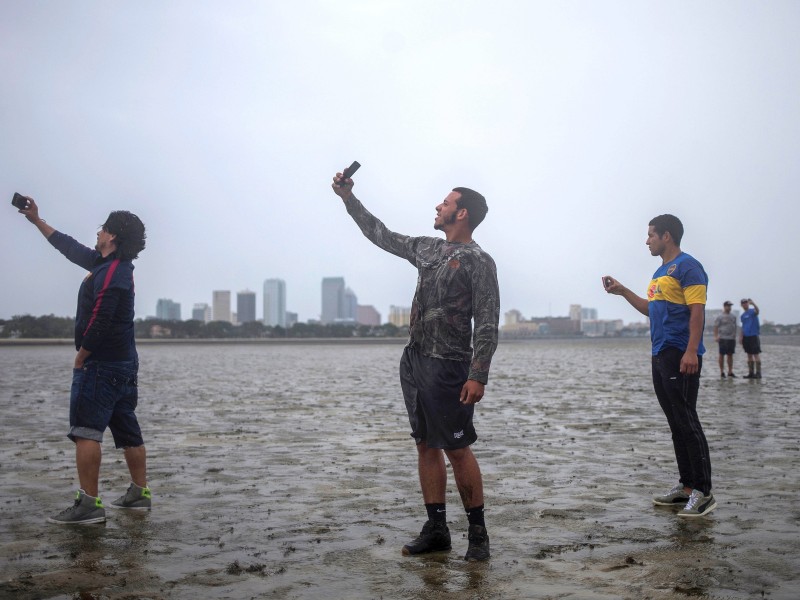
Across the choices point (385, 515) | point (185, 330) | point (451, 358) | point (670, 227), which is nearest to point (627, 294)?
point (670, 227)

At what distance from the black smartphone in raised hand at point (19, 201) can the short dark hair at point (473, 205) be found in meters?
3.12

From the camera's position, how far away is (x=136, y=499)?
6234mm

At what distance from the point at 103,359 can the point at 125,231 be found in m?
0.91

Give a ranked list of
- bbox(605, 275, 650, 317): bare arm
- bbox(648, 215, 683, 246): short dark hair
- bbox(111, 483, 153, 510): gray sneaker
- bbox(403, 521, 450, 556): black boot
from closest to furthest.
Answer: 1. bbox(403, 521, 450, 556): black boot
2. bbox(111, 483, 153, 510): gray sneaker
3. bbox(648, 215, 683, 246): short dark hair
4. bbox(605, 275, 650, 317): bare arm

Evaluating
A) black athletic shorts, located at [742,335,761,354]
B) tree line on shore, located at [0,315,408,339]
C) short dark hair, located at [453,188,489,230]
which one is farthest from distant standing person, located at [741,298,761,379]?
tree line on shore, located at [0,315,408,339]

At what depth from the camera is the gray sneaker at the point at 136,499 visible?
622 cm

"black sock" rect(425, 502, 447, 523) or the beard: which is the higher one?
the beard

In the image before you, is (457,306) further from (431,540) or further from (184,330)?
(184,330)

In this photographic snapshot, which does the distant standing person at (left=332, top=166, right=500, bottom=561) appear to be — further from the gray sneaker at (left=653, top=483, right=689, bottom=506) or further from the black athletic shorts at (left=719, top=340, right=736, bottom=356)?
the black athletic shorts at (left=719, top=340, right=736, bottom=356)

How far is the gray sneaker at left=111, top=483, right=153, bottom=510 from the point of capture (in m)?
6.22

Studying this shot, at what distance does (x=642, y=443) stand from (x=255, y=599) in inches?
252

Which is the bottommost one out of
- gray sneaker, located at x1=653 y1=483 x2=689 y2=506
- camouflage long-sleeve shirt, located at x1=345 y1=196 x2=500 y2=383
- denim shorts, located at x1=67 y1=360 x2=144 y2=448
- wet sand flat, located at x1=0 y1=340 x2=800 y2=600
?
wet sand flat, located at x1=0 y1=340 x2=800 y2=600

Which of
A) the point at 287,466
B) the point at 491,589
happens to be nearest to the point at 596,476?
the point at 287,466

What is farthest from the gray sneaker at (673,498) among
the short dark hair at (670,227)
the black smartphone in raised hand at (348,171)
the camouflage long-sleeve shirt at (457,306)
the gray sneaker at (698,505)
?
the black smartphone in raised hand at (348,171)
